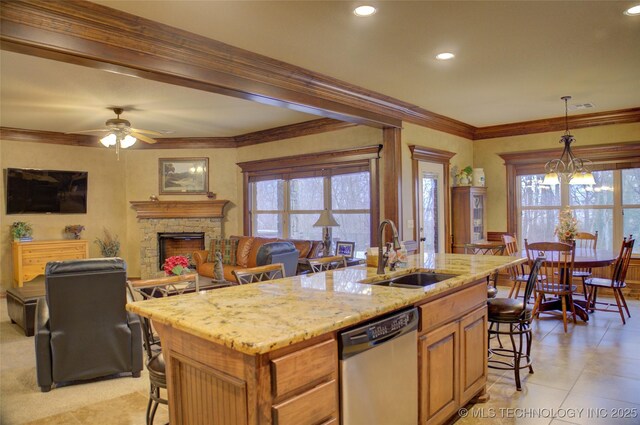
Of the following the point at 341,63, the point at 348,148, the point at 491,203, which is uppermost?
the point at 341,63

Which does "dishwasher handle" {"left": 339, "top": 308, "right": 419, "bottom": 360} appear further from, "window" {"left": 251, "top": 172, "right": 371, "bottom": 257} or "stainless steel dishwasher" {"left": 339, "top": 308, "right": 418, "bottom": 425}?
"window" {"left": 251, "top": 172, "right": 371, "bottom": 257}

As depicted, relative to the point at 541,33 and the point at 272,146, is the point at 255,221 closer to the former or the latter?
the point at 272,146

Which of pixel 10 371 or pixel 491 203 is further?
pixel 491 203

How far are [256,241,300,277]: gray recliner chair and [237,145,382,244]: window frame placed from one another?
138 centimetres

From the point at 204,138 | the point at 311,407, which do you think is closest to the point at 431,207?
the point at 204,138

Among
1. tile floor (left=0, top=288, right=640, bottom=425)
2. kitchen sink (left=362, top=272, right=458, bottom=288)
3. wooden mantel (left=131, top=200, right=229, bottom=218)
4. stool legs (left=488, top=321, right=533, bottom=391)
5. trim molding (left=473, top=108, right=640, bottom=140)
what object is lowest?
tile floor (left=0, top=288, right=640, bottom=425)

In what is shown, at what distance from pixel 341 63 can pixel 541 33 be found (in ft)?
5.38

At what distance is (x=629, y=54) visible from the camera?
3.85 meters

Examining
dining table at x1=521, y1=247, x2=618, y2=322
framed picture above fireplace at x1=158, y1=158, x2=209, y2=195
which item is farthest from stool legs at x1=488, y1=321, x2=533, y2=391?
Result: framed picture above fireplace at x1=158, y1=158, x2=209, y2=195

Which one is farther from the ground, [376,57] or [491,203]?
[376,57]

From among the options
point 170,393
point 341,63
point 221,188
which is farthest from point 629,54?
point 221,188

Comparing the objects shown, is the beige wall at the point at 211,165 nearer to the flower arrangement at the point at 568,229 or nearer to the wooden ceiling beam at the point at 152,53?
the flower arrangement at the point at 568,229

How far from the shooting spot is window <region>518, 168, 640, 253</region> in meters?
6.29

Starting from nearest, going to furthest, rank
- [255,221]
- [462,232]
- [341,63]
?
[341,63]
[462,232]
[255,221]
